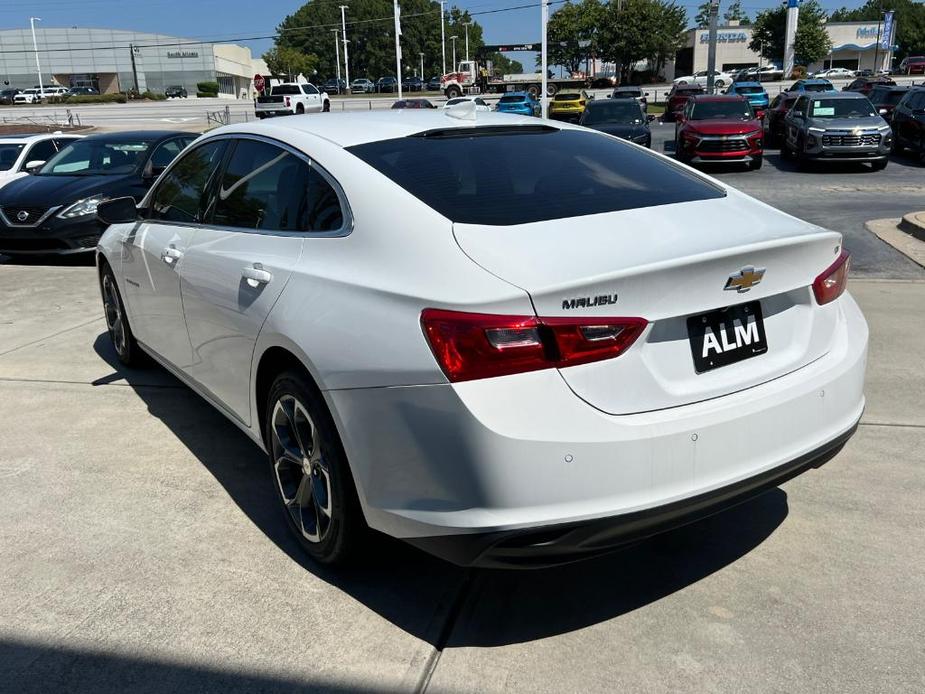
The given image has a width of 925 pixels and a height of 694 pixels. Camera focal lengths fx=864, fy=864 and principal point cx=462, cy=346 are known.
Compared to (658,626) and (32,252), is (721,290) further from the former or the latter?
(32,252)

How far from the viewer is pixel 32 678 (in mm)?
2705

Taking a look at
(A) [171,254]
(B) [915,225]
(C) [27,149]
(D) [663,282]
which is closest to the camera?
(D) [663,282]

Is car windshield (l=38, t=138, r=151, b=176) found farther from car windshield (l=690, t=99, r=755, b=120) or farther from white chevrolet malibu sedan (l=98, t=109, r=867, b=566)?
car windshield (l=690, t=99, r=755, b=120)

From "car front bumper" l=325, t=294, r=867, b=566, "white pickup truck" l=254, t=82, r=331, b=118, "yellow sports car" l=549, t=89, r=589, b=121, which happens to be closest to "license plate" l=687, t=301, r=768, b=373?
"car front bumper" l=325, t=294, r=867, b=566

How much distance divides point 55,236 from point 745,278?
940 centimetres

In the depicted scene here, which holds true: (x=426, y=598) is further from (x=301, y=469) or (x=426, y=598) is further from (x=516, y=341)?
(x=516, y=341)

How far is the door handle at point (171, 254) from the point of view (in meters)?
4.08

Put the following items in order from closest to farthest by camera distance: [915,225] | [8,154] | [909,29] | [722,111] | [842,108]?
[915,225] < [8,154] < [842,108] < [722,111] < [909,29]

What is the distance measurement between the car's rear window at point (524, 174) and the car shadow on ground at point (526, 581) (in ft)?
3.87

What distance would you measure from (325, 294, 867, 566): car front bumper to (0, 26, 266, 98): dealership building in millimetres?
115410

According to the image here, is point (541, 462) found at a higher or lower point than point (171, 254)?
lower

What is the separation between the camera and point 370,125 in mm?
3590

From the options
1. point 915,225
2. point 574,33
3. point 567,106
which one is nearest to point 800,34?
point 574,33

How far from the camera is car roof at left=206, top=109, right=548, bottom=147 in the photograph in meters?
3.45
